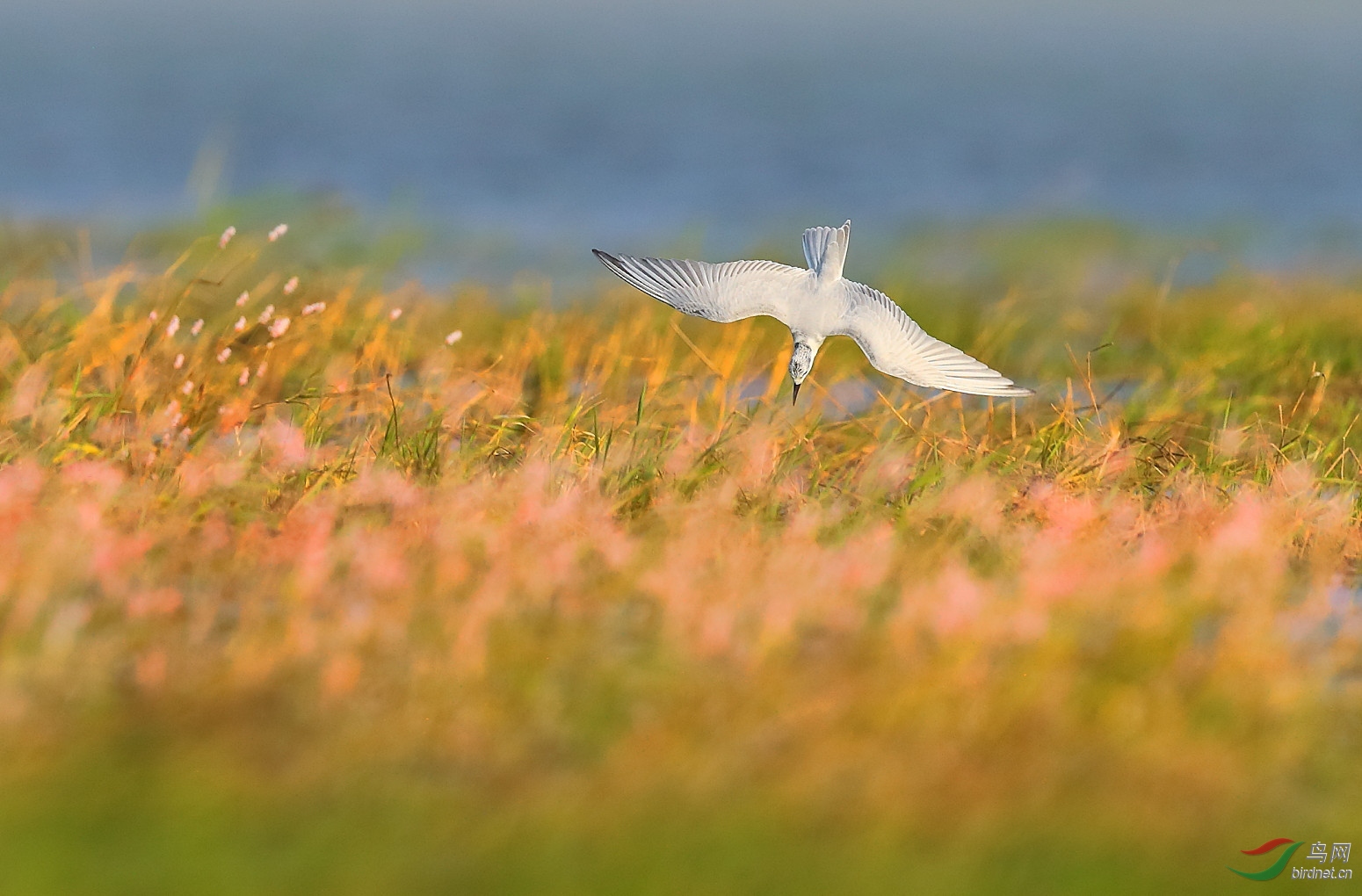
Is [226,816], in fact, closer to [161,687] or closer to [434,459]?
[161,687]

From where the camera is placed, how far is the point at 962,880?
3066mm

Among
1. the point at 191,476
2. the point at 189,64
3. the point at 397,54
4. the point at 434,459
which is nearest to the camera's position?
the point at 191,476

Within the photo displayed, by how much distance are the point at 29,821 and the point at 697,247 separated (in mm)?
6499

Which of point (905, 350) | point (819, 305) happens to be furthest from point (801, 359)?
point (905, 350)

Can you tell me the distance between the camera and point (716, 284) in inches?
167

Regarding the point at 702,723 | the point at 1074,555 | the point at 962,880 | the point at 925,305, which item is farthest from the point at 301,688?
the point at 925,305

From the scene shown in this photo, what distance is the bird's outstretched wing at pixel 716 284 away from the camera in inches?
166

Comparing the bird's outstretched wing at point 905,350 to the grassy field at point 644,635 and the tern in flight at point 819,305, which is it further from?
the grassy field at point 644,635

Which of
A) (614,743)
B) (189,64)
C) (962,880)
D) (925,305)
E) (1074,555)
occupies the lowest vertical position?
(962,880)

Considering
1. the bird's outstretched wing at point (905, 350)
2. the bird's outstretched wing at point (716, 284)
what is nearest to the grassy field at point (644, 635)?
the bird's outstretched wing at point (905, 350)

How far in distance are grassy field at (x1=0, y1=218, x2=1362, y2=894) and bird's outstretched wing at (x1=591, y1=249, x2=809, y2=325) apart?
67 centimetres

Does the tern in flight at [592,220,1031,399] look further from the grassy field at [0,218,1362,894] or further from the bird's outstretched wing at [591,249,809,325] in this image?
the grassy field at [0,218,1362,894]

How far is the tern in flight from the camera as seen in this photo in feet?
13.7

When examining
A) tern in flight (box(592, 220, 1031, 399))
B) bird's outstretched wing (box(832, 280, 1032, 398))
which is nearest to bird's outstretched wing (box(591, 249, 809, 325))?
tern in flight (box(592, 220, 1031, 399))
